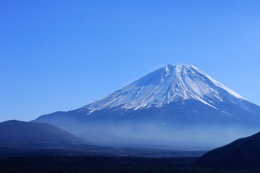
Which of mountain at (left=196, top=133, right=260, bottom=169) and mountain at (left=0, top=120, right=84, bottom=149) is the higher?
mountain at (left=0, top=120, right=84, bottom=149)

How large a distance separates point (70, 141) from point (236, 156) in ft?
298

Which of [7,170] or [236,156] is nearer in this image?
[7,170]

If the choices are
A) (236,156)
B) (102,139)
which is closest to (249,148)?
(236,156)

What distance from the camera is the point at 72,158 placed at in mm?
68438

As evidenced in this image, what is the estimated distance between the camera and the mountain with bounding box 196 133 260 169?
57.9 m

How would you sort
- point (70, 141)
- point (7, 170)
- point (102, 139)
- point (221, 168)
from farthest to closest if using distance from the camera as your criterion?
1. point (102, 139)
2. point (70, 141)
3. point (221, 168)
4. point (7, 170)

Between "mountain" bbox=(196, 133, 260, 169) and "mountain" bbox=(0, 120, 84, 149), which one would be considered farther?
"mountain" bbox=(0, 120, 84, 149)

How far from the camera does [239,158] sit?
195 ft

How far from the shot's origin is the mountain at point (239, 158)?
190ft

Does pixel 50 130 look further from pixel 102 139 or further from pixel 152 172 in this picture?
pixel 152 172

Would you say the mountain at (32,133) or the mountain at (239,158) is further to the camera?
the mountain at (32,133)

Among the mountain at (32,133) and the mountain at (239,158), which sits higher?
the mountain at (32,133)

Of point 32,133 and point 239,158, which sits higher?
point 32,133

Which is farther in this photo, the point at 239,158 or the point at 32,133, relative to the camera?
the point at 32,133
